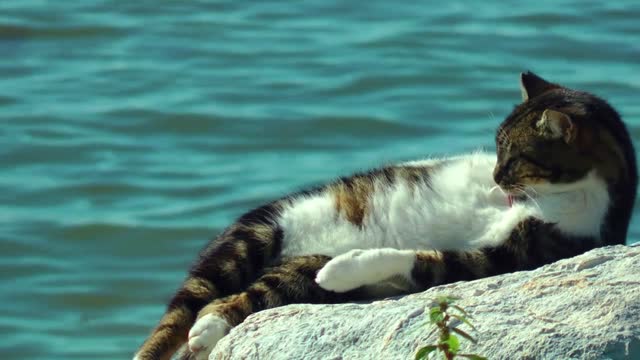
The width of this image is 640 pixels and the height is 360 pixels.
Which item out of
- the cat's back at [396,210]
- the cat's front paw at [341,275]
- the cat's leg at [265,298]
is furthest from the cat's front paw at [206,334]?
the cat's back at [396,210]

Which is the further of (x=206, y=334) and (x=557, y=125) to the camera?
(x=557, y=125)

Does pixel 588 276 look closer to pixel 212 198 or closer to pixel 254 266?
pixel 254 266

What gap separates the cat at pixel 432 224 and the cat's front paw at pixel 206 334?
2.2 inches

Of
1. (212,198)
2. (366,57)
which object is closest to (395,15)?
(366,57)

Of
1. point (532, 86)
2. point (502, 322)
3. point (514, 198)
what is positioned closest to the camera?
point (502, 322)

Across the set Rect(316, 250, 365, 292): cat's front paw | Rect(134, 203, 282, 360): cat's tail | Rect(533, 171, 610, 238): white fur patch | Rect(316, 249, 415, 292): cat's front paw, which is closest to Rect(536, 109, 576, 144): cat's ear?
Rect(533, 171, 610, 238): white fur patch

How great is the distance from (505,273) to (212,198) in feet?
17.0

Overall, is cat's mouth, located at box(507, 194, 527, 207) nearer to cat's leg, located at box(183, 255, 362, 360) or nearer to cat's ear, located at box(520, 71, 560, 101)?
cat's ear, located at box(520, 71, 560, 101)

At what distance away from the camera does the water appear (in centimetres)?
970

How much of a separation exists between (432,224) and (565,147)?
0.48 metres

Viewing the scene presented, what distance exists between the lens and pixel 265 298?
5.23m

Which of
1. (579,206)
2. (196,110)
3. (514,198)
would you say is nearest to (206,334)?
(514,198)

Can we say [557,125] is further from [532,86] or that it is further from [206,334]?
[206,334]

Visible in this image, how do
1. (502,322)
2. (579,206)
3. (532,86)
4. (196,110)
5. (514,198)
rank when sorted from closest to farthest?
1. (502,322)
2. (579,206)
3. (514,198)
4. (532,86)
5. (196,110)
